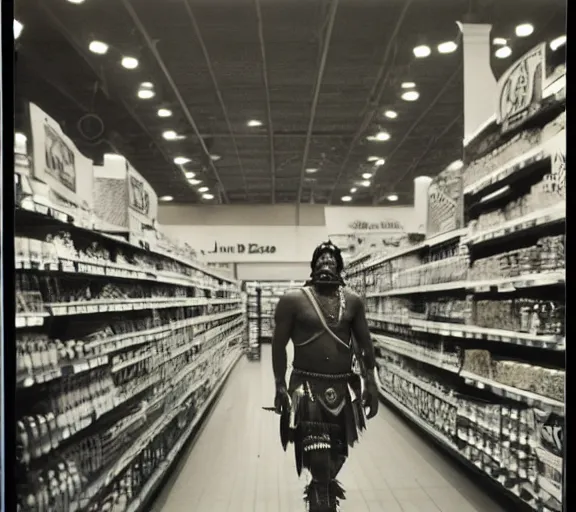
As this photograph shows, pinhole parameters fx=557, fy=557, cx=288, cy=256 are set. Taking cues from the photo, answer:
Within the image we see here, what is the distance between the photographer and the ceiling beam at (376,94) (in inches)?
108

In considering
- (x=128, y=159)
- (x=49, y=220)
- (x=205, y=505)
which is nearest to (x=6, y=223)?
(x=49, y=220)

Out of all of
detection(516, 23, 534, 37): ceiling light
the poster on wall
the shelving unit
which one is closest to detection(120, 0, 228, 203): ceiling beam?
the poster on wall

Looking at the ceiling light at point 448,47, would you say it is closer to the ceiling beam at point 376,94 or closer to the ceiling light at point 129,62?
the ceiling beam at point 376,94

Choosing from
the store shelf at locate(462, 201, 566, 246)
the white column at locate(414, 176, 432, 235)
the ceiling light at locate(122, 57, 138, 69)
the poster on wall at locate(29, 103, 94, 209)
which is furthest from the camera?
the white column at locate(414, 176, 432, 235)

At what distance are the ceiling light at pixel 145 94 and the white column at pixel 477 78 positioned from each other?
1593 millimetres

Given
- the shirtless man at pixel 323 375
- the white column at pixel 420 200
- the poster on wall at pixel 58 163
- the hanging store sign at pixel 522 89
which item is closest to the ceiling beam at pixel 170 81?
the poster on wall at pixel 58 163

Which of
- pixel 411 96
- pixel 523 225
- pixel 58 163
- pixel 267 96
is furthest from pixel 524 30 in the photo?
pixel 58 163

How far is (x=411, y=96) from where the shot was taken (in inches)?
114

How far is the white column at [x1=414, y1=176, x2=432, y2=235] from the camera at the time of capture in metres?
3.01

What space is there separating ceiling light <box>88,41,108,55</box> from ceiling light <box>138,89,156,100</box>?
251mm

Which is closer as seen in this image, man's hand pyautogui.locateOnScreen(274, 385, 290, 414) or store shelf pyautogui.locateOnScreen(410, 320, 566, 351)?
store shelf pyautogui.locateOnScreen(410, 320, 566, 351)

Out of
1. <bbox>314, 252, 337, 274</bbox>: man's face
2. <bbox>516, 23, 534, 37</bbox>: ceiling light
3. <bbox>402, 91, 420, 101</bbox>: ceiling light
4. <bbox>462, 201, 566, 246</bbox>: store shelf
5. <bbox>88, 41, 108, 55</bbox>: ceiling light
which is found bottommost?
<bbox>314, 252, 337, 274</bbox>: man's face

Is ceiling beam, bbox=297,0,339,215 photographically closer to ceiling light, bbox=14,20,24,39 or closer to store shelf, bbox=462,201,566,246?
store shelf, bbox=462,201,566,246

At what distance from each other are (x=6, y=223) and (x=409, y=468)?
237 cm
